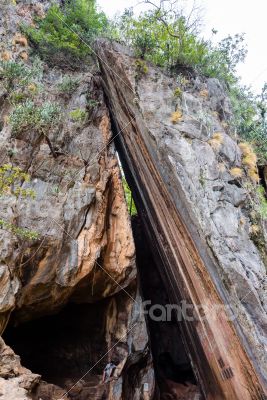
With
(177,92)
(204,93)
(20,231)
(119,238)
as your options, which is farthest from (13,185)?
(204,93)

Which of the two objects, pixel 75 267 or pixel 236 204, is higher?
pixel 236 204

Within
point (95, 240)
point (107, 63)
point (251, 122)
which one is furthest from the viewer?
point (251, 122)

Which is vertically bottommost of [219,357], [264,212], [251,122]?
[219,357]

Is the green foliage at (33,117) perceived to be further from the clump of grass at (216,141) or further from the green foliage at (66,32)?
the clump of grass at (216,141)

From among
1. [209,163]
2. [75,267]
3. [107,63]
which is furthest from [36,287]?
[107,63]

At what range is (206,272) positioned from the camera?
26.1ft

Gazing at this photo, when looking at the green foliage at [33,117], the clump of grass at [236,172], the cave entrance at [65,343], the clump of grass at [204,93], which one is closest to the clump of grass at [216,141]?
the clump of grass at [236,172]

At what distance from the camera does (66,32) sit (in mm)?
13297

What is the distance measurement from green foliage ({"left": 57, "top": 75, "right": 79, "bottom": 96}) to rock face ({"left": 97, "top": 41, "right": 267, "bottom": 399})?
1.19 m

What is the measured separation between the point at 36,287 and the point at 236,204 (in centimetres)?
555

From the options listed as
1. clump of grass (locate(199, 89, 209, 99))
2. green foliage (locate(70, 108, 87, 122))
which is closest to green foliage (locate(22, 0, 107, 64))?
green foliage (locate(70, 108, 87, 122))

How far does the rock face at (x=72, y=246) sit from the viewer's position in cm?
805

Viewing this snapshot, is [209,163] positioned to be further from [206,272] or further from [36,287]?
[36,287]

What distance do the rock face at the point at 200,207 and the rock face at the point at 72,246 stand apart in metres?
1.14
